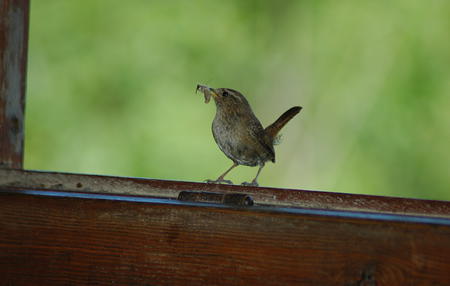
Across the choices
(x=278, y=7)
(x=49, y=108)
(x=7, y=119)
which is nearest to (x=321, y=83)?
(x=278, y=7)

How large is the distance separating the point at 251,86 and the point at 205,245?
16.0 ft

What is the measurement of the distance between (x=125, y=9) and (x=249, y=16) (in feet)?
3.84

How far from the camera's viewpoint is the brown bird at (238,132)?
388 cm

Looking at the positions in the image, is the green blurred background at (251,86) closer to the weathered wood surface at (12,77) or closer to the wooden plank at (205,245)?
the weathered wood surface at (12,77)

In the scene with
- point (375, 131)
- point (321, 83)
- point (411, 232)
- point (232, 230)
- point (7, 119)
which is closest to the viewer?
point (411, 232)

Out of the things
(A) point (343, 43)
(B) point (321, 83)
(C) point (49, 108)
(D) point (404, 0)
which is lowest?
(C) point (49, 108)

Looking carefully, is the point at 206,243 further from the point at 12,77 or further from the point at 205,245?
the point at 12,77

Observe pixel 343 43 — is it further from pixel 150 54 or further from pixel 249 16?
pixel 150 54

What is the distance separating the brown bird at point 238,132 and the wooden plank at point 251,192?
1.80 meters

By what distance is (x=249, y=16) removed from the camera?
6.53 metres

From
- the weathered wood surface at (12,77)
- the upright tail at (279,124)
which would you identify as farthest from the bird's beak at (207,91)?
the weathered wood surface at (12,77)

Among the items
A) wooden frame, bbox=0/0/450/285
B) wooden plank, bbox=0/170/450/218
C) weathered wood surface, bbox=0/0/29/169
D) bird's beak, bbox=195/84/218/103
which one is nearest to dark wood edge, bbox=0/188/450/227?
wooden frame, bbox=0/0/450/285

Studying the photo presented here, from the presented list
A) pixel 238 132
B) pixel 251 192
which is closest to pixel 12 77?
pixel 251 192

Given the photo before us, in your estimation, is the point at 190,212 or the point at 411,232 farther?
the point at 190,212
